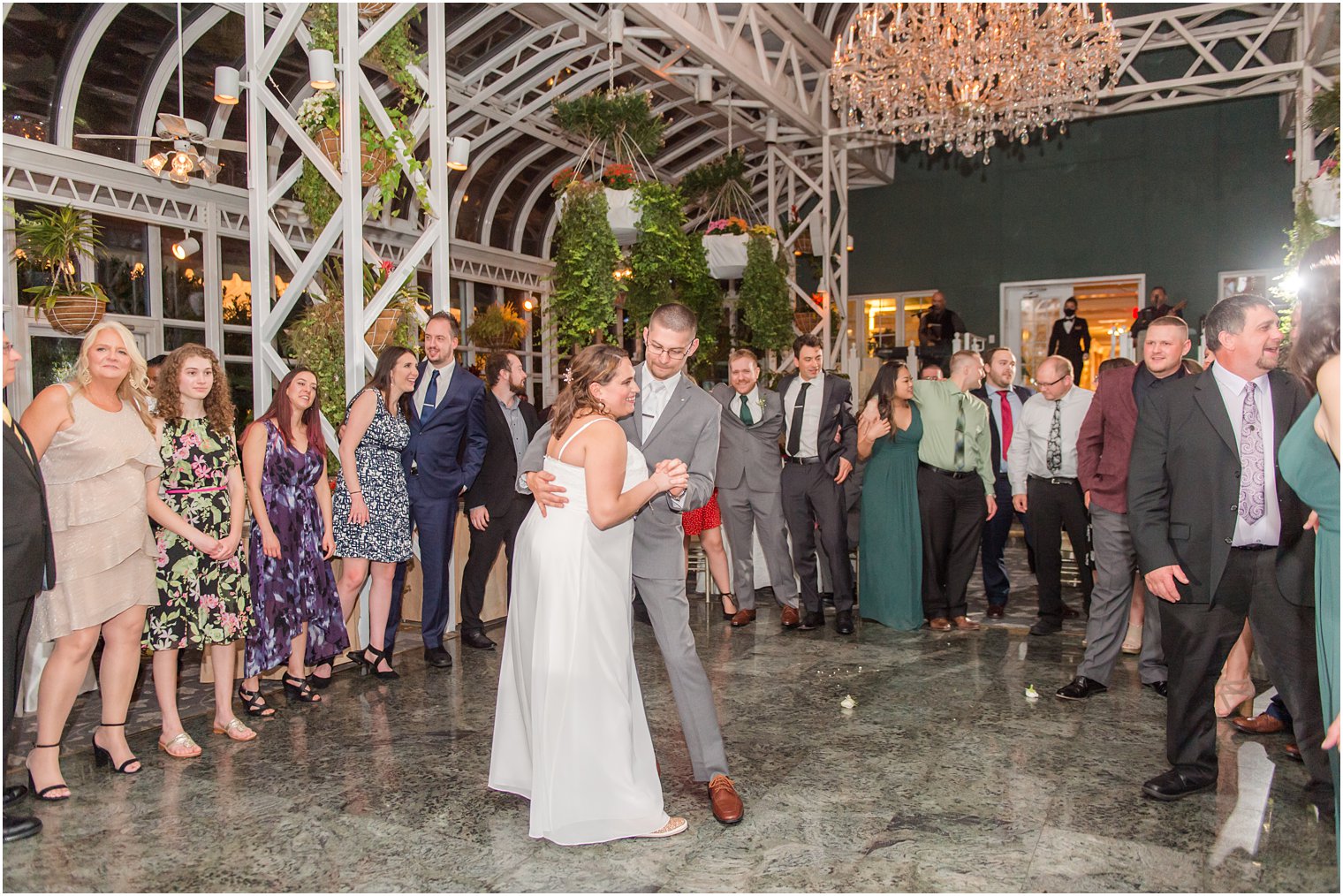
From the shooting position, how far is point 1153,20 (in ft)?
38.6

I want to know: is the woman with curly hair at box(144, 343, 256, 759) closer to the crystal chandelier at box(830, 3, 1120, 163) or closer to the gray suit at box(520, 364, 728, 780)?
the gray suit at box(520, 364, 728, 780)

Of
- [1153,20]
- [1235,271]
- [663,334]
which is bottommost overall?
[663,334]

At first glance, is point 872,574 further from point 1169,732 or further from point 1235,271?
point 1235,271

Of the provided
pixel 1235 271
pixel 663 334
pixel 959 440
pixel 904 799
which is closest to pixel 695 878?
pixel 904 799

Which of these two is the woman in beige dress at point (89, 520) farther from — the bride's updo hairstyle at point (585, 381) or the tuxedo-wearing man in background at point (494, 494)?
the tuxedo-wearing man in background at point (494, 494)

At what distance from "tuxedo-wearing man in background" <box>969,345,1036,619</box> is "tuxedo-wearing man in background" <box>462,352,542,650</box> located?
3.14m

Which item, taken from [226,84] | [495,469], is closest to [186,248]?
[226,84]

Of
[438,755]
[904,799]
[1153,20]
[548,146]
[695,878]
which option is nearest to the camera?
[695,878]

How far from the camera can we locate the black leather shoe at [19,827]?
3.03m

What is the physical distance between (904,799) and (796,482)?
3042mm

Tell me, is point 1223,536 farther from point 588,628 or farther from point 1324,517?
point 588,628

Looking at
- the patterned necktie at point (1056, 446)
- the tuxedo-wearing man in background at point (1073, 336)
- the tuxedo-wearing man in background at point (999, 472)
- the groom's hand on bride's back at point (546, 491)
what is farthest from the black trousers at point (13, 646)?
the tuxedo-wearing man in background at point (1073, 336)

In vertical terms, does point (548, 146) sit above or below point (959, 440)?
above

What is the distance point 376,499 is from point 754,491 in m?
2.51
